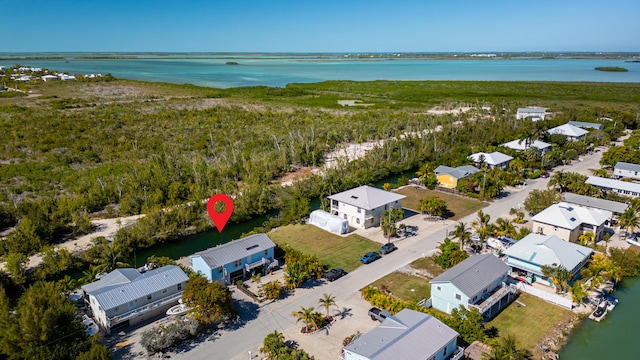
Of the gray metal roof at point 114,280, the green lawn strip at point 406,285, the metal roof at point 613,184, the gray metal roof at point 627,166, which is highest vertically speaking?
the gray metal roof at point 114,280

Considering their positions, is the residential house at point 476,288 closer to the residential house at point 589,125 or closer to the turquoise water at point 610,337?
the turquoise water at point 610,337

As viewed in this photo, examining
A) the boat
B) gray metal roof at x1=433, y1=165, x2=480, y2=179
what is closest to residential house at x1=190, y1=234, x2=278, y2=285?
the boat

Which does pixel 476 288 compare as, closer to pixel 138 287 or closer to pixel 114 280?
pixel 138 287

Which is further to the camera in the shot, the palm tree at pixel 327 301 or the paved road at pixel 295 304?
the palm tree at pixel 327 301

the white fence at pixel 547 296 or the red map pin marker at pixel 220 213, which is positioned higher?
the red map pin marker at pixel 220 213

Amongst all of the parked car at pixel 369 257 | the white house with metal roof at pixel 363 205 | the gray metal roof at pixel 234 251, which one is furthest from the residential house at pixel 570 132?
the gray metal roof at pixel 234 251

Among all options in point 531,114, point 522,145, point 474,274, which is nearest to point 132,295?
point 474,274

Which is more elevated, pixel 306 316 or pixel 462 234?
pixel 462 234
